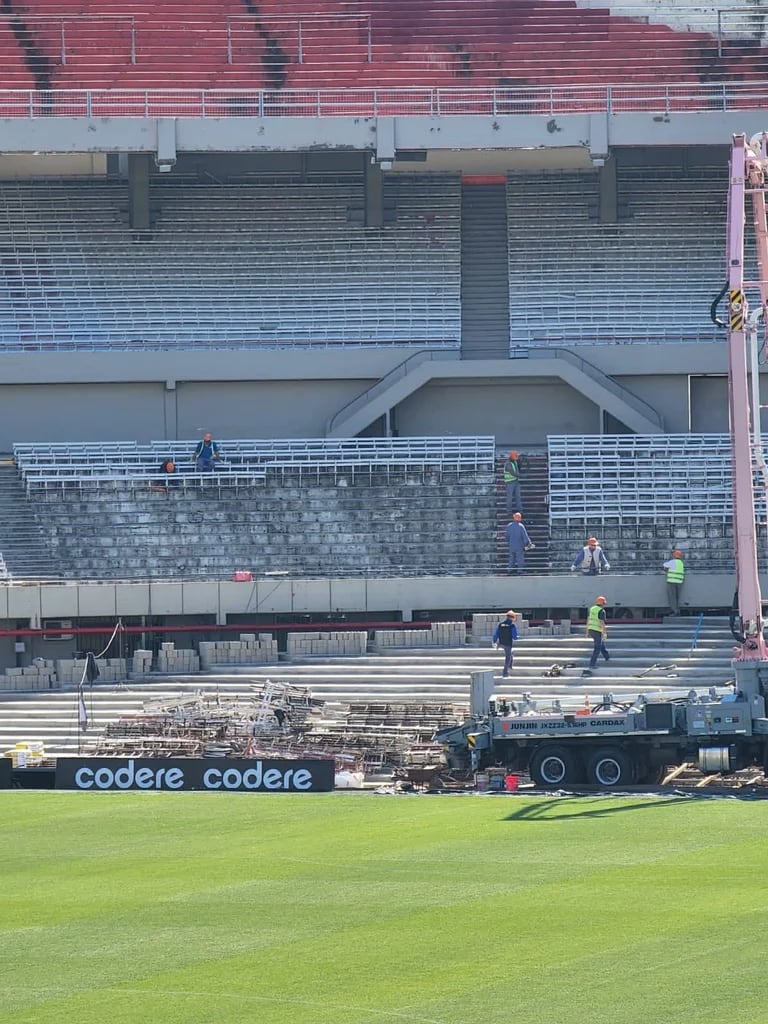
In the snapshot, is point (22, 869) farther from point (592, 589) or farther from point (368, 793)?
point (592, 589)

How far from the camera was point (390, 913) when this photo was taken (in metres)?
16.0

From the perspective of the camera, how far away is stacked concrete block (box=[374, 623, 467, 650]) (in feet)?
109

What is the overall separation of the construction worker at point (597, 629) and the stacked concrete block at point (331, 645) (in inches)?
171

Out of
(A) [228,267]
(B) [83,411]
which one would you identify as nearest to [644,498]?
(A) [228,267]

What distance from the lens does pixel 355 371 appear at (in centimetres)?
4122

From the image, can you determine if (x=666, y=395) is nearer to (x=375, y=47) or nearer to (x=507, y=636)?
(x=375, y=47)

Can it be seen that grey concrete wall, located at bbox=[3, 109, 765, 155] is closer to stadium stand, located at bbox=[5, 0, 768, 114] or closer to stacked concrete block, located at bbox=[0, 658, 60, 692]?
stadium stand, located at bbox=[5, 0, 768, 114]

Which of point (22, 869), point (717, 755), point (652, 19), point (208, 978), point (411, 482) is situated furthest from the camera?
point (652, 19)

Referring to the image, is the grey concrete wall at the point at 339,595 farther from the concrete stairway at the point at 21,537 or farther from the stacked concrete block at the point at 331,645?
the concrete stairway at the point at 21,537

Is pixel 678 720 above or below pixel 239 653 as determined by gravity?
below

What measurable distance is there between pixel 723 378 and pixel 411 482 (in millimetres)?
8195

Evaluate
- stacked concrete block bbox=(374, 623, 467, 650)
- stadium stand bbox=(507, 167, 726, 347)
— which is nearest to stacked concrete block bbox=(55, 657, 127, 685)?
stacked concrete block bbox=(374, 623, 467, 650)

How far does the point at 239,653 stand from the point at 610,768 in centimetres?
992

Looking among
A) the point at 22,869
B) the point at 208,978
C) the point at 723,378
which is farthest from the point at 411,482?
the point at 208,978
